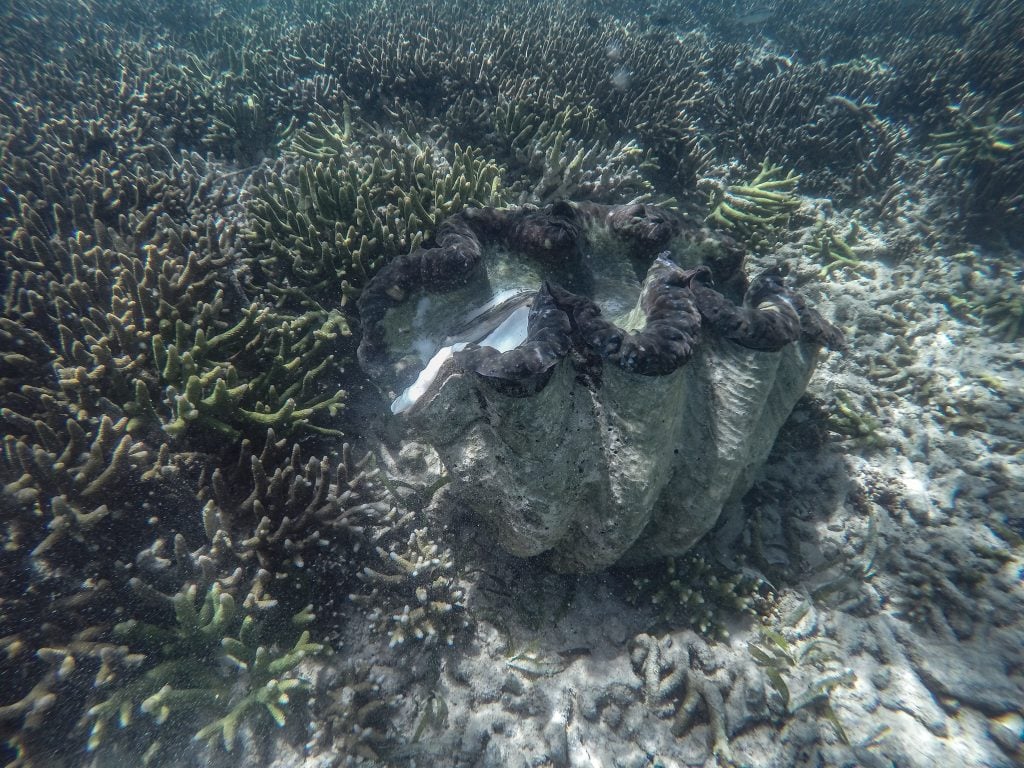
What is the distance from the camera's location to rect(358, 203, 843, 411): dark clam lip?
90.9 inches

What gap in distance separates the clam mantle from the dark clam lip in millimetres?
11

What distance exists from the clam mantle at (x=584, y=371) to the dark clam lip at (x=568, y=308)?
1 cm

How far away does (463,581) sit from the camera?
10.2 ft

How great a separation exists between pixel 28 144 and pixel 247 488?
616 cm

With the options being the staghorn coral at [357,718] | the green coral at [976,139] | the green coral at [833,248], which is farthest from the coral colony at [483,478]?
the green coral at [976,139]

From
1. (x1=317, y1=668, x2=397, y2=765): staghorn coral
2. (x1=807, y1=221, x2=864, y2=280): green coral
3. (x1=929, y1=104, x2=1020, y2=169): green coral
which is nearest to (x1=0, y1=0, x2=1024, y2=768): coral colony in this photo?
(x1=317, y1=668, x2=397, y2=765): staghorn coral

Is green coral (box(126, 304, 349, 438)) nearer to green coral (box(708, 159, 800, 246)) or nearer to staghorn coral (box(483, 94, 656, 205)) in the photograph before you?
staghorn coral (box(483, 94, 656, 205))

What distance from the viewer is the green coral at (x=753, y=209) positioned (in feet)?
17.2

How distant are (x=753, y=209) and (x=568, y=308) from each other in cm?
410

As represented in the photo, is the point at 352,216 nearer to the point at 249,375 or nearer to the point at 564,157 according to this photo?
the point at 249,375

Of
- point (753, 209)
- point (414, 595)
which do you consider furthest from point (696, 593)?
point (753, 209)

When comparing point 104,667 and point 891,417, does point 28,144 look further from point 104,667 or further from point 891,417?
point 891,417

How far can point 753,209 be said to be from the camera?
5391 millimetres

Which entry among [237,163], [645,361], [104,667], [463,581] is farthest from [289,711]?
[237,163]
